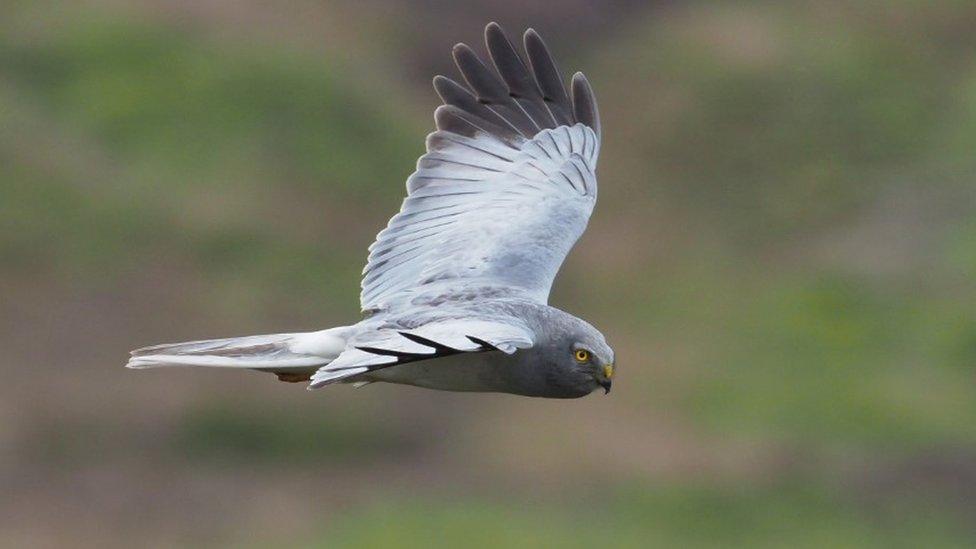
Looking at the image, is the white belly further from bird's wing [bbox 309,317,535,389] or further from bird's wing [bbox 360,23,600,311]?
bird's wing [bbox 360,23,600,311]

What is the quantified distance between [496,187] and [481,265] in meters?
1.04

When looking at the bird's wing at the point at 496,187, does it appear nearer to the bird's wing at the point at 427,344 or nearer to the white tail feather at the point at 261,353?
the white tail feather at the point at 261,353

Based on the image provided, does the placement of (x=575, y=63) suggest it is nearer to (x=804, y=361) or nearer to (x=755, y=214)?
(x=755, y=214)

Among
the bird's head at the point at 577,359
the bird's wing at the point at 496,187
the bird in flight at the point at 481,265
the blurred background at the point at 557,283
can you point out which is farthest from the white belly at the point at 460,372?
the blurred background at the point at 557,283

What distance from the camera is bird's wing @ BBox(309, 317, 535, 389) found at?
11.1m

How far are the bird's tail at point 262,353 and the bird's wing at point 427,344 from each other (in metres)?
0.48

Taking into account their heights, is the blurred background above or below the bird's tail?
above

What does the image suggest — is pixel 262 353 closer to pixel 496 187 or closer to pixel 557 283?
pixel 496 187

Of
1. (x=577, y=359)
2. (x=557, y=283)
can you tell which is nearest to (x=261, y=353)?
(x=577, y=359)

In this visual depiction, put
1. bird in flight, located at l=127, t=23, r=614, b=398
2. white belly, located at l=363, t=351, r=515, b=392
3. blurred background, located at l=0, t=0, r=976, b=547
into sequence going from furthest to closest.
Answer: blurred background, located at l=0, t=0, r=976, b=547 → white belly, located at l=363, t=351, r=515, b=392 → bird in flight, located at l=127, t=23, r=614, b=398

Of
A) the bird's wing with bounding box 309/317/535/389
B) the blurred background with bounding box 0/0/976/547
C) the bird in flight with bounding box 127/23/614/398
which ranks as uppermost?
the blurred background with bounding box 0/0/976/547

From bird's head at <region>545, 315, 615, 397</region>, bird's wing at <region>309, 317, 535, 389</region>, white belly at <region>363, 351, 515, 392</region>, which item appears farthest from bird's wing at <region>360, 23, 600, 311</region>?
bird's wing at <region>309, 317, 535, 389</region>

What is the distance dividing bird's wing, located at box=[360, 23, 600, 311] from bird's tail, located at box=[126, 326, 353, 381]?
62 centimetres

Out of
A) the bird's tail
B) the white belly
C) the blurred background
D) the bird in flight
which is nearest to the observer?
the bird in flight
